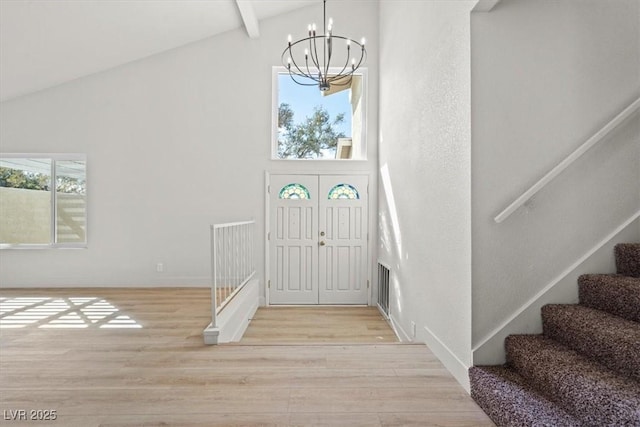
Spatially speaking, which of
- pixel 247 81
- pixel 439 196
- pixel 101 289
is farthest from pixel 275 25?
pixel 101 289

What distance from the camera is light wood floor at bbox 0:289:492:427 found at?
1797mm

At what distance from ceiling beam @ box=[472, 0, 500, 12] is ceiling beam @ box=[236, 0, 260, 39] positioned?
3.10 m

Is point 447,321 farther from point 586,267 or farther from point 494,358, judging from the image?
point 586,267

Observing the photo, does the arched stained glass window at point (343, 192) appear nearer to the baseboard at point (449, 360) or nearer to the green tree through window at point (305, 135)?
the green tree through window at point (305, 135)

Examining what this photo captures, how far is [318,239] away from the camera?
485cm

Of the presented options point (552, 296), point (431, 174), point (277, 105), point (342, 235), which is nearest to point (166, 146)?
point (277, 105)

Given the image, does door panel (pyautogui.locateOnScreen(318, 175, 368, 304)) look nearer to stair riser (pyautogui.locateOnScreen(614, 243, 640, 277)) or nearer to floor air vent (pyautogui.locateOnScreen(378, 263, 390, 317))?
floor air vent (pyautogui.locateOnScreen(378, 263, 390, 317))

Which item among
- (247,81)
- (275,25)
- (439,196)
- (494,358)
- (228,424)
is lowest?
(228,424)

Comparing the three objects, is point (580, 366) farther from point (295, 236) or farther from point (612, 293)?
point (295, 236)

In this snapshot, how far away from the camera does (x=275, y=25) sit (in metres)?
4.84

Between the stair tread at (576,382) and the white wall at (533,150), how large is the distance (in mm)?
212

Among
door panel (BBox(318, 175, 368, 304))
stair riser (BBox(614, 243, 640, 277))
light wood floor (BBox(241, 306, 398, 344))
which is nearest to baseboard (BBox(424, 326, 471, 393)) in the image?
light wood floor (BBox(241, 306, 398, 344))

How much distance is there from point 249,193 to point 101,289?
2.54 metres

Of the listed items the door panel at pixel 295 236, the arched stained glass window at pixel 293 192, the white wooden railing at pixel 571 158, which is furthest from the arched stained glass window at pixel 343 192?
the white wooden railing at pixel 571 158
